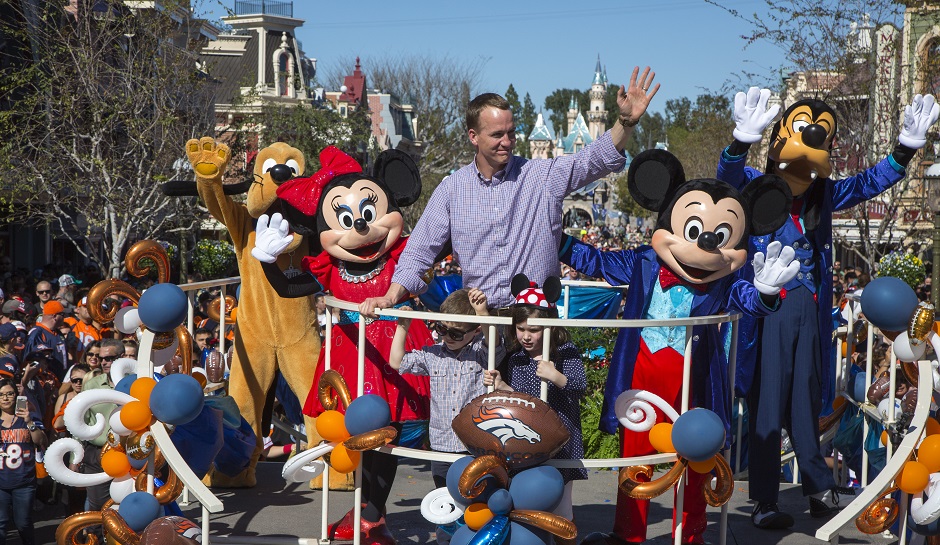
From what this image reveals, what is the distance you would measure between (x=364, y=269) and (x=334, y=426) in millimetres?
853

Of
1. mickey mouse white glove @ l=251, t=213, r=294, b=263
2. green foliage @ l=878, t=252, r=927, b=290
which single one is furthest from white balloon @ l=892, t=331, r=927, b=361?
green foliage @ l=878, t=252, r=927, b=290

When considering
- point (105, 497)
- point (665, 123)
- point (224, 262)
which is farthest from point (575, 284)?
point (665, 123)

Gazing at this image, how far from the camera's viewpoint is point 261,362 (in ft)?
18.2

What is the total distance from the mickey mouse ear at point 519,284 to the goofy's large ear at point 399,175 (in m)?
1.02

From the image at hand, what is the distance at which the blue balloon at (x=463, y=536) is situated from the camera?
3.55 meters

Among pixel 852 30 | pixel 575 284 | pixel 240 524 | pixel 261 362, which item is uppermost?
pixel 852 30

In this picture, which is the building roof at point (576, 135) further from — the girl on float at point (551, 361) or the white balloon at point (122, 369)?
the girl on float at point (551, 361)

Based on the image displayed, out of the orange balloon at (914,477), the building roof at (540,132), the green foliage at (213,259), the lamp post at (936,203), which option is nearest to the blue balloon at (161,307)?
the orange balloon at (914,477)

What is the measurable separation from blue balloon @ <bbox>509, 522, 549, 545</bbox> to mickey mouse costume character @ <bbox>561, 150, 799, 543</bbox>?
638 mm

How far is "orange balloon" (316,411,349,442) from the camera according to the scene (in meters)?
3.98

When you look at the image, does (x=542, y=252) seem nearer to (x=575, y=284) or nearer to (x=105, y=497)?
(x=575, y=284)

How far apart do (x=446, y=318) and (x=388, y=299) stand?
1.46ft

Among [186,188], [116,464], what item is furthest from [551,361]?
[186,188]

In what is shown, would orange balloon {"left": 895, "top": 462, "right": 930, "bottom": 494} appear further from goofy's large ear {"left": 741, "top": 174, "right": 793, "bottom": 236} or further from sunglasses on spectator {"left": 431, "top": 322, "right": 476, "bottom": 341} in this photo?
sunglasses on spectator {"left": 431, "top": 322, "right": 476, "bottom": 341}
